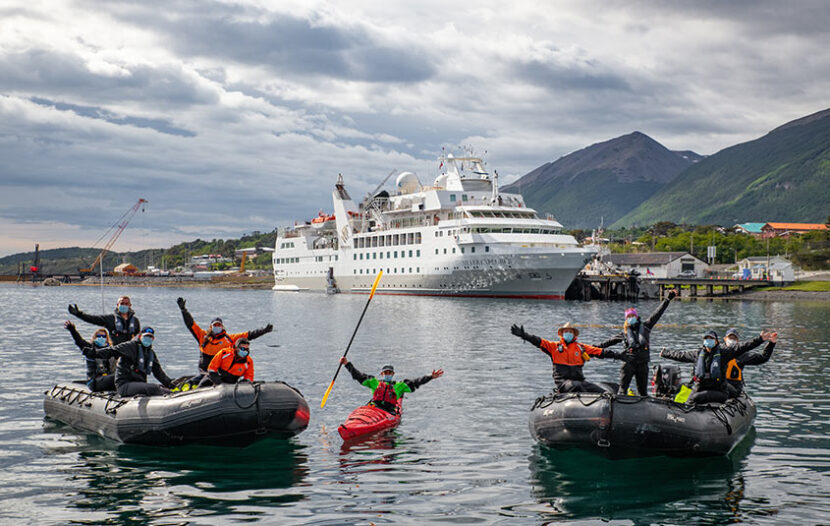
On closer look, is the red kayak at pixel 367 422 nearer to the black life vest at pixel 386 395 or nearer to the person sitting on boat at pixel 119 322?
the black life vest at pixel 386 395

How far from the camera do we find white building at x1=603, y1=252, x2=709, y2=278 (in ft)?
362

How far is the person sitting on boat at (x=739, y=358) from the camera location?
1370 cm

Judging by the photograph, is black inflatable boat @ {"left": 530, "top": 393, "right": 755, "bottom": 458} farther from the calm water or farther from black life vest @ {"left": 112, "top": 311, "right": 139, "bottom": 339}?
black life vest @ {"left": 112, "top": 311, "right": 139, "bottom": 339}

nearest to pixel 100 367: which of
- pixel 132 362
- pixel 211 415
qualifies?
pixel 132 362

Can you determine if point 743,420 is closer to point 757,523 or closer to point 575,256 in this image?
point 757,523

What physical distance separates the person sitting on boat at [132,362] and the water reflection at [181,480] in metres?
1.17

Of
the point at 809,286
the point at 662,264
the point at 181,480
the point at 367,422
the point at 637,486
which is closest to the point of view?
the point at 637,486

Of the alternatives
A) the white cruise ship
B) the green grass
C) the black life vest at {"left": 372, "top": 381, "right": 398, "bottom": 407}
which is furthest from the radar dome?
the black life vest at {"left": 372, "top": 381, "right": 398, "bottom": 407}

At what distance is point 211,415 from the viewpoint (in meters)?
13.4

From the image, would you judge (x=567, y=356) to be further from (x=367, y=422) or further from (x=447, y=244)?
(x=447, y=244)

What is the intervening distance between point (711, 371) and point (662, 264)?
10148 cm

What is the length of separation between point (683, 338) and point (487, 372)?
1655 cm

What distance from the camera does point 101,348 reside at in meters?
15.1

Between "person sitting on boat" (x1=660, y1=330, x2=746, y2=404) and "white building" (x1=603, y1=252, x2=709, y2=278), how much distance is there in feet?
313
